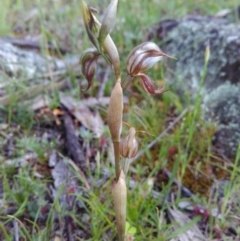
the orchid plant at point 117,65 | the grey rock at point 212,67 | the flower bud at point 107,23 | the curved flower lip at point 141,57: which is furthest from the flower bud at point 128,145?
the grey rock at point 212,67

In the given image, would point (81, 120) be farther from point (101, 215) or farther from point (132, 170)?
point (101, 215)

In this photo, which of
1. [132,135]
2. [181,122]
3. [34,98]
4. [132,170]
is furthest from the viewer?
[34,98]

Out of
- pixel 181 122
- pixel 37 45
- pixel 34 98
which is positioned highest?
pixel 37 45

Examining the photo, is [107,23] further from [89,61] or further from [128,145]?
[128,145]

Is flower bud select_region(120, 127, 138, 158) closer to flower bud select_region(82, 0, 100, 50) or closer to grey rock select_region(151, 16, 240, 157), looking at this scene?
flower bud select_region(82, 0, 100, 50)

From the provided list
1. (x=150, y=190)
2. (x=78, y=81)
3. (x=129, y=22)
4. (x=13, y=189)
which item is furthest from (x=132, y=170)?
(x=129, y=22)

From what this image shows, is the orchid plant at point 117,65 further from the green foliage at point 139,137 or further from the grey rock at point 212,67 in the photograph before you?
the grey rock at point 212,67

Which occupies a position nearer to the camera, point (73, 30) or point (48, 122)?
point (48, 122)
